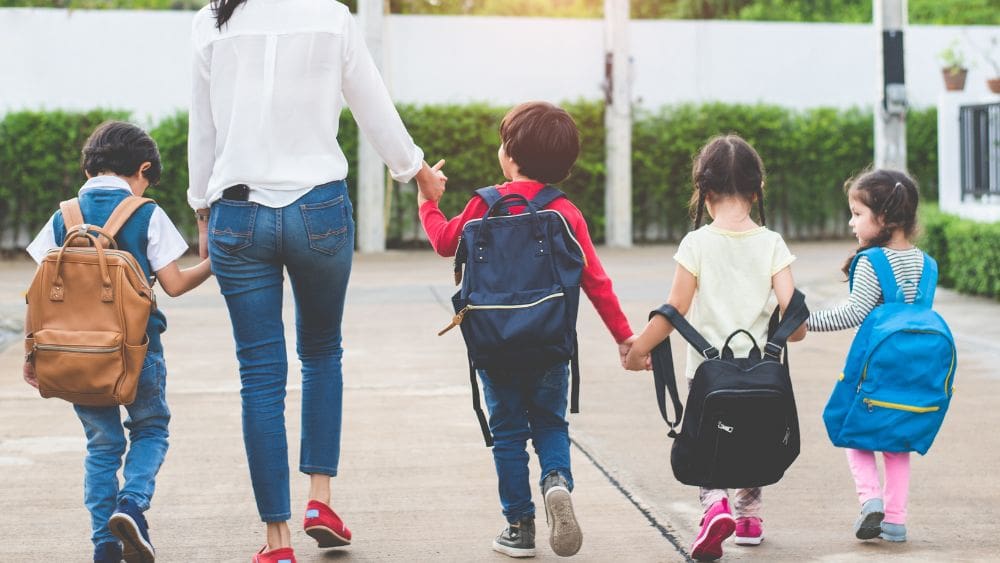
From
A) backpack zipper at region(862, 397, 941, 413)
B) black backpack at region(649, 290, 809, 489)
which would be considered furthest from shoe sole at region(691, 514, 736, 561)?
backpack zipper at region(862, 397, 941, 413)

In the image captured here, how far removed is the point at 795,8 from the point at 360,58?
31420 mm

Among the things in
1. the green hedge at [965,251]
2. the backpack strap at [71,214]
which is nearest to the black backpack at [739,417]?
the backpack strap at [71,214]

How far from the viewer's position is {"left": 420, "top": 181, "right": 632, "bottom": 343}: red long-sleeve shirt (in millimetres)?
4008

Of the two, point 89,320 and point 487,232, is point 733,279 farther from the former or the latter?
point 89,320

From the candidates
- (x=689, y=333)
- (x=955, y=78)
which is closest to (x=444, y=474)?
(x=689, y=333)

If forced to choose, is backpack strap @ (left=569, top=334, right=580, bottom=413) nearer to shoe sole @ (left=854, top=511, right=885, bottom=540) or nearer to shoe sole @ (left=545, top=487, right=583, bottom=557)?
shoe sole @ (left=545, top=487, right=583, bottom=557)

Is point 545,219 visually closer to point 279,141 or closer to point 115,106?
point 279,141

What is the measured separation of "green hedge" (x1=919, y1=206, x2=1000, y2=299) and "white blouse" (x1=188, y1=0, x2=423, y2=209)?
7130 mm

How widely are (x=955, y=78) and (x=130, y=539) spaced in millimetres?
11508

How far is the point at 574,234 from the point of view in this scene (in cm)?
397

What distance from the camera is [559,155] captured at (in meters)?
4.02

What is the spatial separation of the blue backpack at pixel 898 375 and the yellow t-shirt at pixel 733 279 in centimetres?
39

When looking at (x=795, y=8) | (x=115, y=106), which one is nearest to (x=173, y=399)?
(x=115, y=106)

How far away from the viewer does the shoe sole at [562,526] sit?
3834mm
